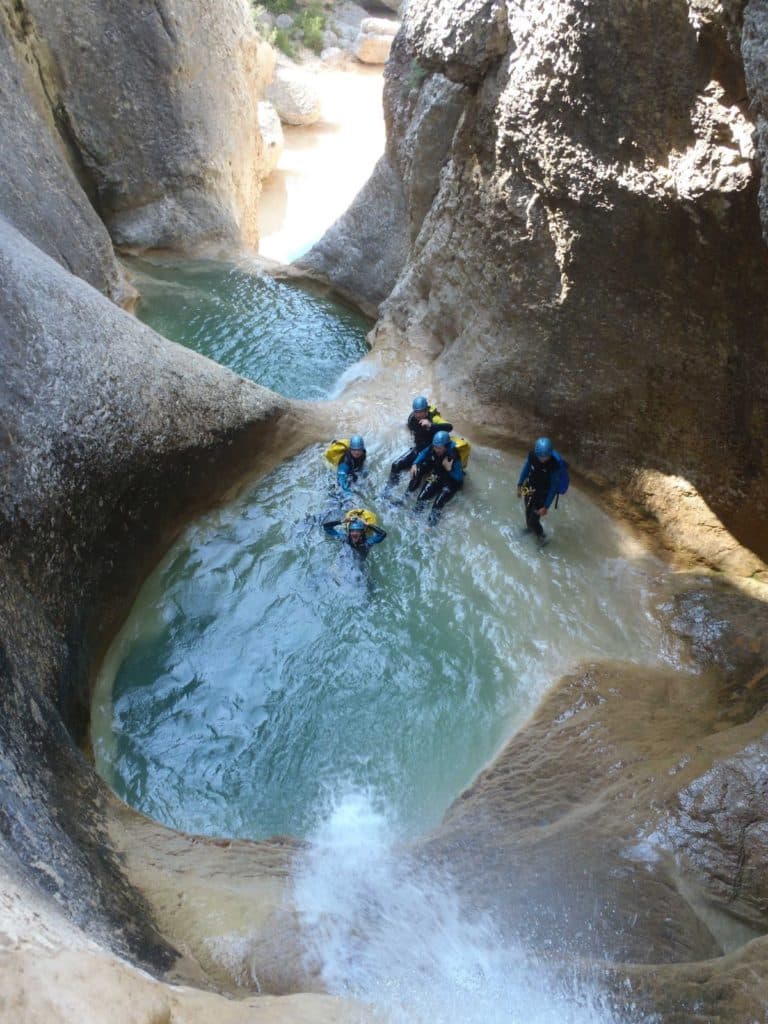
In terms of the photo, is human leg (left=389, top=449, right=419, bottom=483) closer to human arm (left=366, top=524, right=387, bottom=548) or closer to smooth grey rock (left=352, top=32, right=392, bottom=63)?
human arm (left=366, top=524, right=387, bottom=548)

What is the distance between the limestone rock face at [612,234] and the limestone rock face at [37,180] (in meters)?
4.79

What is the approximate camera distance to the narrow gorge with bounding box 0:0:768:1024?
10.5 ft

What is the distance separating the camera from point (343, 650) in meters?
5.41

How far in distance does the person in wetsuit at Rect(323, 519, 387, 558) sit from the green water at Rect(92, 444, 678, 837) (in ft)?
0.39

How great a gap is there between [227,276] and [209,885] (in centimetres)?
1050

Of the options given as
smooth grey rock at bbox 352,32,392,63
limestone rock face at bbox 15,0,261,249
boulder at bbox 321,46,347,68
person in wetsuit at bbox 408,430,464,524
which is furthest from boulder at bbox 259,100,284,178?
person in wetsuit at bbox 408,430,464,524

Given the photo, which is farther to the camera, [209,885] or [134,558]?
[134,558]

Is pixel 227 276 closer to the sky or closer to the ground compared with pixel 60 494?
closer to the sky

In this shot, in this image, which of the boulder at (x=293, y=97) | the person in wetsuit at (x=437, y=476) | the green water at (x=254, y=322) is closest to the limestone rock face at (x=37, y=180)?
the green water at (x=254, y=322)

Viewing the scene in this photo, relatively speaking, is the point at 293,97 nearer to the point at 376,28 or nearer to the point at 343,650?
the point at 376,28

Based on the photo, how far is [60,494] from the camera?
4.88 meters

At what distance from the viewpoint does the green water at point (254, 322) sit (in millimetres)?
9867

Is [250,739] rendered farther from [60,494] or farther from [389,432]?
[389,432]

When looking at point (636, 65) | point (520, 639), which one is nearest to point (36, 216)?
point (636, 65)
